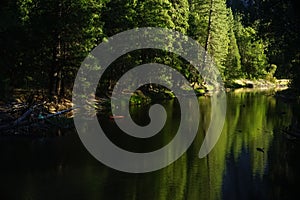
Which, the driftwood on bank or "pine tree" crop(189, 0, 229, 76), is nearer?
the driftwood on bank

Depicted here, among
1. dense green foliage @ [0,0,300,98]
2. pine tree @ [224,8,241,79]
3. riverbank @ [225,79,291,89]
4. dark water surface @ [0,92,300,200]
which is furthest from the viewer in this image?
pine tree @ [224,8,241,79]

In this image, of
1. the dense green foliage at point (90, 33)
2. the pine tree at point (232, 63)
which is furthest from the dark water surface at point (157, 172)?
the pine tree at point (232, 63)

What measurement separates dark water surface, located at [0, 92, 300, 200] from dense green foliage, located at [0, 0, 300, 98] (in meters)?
6.17

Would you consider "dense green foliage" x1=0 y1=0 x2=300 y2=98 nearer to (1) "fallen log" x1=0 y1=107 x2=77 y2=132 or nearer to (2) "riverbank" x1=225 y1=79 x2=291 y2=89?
(1) "fallen log" x1=0 y1=107 x2=77 y2=132

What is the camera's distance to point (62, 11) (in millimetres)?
38844

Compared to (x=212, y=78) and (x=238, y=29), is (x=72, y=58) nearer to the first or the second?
(x=212, y=78)

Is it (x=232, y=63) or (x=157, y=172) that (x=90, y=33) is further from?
(x=232, y=63)

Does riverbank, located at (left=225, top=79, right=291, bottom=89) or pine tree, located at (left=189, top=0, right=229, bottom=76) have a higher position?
pine tree, located at (left=189, top=0, right=229, bottom=76)

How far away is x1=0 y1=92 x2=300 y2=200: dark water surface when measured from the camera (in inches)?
696

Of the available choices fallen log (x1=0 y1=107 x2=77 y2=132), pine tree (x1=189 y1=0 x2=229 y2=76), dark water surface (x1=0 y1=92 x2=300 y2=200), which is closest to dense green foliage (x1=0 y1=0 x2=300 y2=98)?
pine tree (x1=189 y1=0 x2=229 y2=76)

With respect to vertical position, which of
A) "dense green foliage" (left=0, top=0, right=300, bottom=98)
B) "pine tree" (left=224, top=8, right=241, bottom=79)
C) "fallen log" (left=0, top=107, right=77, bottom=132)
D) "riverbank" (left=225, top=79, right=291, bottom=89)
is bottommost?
"fallen log" (left=0, top=107, right=77, bottom=132)

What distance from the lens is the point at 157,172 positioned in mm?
21031

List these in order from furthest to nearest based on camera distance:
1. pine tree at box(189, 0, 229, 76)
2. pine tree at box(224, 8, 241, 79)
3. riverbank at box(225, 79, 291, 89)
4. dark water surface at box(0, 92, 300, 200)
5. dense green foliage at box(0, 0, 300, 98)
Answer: pine tree at box(224, 8, 241, 79) < riverbank at box(225, 79, 291, 89) < pine tree at box(189, 0, 229, 76) < dense green foliage at box(0, 0, 300, 98) < dark water surface at box(0, 92, 300, 200)

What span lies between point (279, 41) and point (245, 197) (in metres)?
12.1
